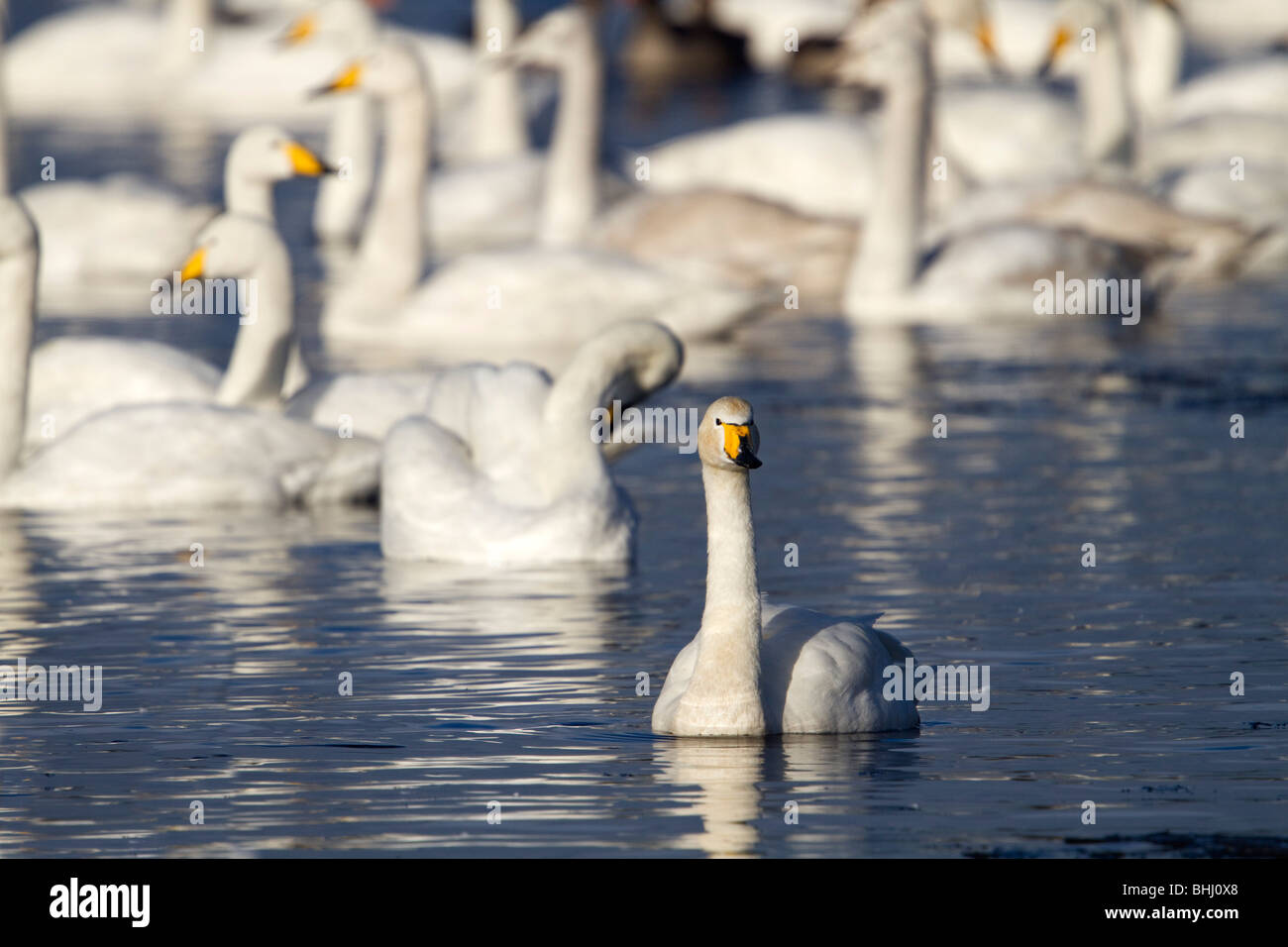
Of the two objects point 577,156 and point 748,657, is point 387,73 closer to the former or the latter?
point 577,156

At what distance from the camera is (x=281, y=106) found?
129 ft

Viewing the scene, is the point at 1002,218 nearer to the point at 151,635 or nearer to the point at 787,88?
the point at 151,635

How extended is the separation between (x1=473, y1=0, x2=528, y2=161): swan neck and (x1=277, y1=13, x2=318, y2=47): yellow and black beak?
205 inches

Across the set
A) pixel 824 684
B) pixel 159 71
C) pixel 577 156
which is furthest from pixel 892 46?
pixel 159 71

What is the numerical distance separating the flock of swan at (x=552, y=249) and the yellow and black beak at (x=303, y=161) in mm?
31

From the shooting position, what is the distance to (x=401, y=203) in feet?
66.5

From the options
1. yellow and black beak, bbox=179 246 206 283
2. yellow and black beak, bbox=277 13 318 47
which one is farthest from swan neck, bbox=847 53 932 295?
yellow and black beak, bbox=179 246 206 283

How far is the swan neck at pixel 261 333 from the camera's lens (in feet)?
49.1

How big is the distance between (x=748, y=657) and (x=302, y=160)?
835cm

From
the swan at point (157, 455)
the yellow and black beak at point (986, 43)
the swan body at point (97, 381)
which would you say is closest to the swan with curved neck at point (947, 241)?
the yellow and black beak at point (986, 43)

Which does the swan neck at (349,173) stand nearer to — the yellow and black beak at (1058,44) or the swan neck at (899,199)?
the swan neck at (899,199)

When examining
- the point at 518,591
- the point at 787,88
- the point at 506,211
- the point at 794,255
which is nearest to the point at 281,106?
the point at 787,88

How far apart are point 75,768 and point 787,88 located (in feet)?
118

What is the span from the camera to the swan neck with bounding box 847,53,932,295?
859 inches
